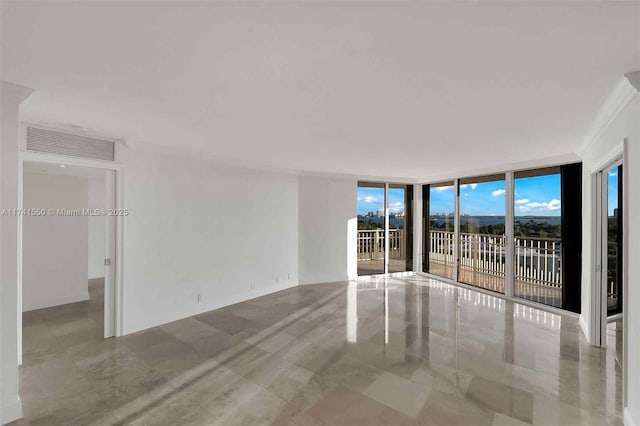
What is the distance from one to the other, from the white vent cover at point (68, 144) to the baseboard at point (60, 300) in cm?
322

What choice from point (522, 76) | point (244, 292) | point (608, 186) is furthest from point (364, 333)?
point (608, 186)

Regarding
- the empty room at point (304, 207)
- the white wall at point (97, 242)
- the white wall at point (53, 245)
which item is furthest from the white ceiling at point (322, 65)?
the white wall at point (97, 242)

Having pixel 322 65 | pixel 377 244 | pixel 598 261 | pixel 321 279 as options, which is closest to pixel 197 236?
pixel 321 279

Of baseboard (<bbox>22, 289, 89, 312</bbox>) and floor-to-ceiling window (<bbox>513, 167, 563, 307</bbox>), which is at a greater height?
floor-to-ceiling window (<bbox>513, 167, 563, 307</bbox>)

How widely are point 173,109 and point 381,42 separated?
6.36 ft

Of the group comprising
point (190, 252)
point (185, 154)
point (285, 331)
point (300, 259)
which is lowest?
point (285, 331)

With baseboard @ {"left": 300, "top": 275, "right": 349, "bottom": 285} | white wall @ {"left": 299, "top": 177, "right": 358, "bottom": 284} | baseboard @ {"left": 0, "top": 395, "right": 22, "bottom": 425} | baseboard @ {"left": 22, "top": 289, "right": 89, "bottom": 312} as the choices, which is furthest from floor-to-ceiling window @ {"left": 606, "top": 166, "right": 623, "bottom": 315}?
baseboard @ {"left": 22, "top": 289, "right": 89, "bottom": 312}

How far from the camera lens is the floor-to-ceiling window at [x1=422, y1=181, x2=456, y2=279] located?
22.1 ft

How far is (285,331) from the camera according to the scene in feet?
12.8

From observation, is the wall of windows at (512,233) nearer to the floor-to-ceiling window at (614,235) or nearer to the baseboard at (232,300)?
the floor-to-ceiling window at (614,235)

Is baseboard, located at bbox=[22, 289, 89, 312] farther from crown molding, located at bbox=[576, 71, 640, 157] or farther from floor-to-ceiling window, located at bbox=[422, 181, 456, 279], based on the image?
crown molding, located at bbox=[576, 71, 640, 157]

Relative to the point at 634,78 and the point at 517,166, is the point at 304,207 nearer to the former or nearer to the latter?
the point at 517,166

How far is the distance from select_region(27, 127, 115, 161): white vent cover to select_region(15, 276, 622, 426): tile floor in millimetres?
2223

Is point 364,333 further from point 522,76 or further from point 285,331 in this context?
point 522,76
